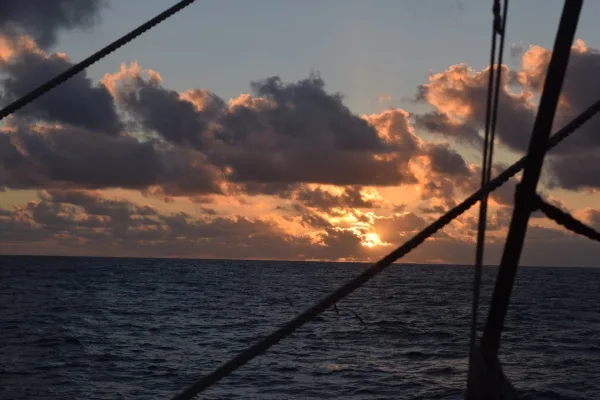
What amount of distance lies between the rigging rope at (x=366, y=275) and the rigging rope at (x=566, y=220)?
36 centimetres

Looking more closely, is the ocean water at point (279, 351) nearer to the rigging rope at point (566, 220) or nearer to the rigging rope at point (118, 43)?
the rigging rope at point (118, 43)

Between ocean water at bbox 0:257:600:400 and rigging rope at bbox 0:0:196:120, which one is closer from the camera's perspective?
rigging rope at bbox 0:0:196:120

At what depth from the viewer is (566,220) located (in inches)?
135

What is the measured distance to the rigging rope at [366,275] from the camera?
142 inches

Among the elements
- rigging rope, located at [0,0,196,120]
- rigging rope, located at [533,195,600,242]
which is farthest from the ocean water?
rigging rope, located at [533,195,600,242]

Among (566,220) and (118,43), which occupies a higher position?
(118,43)

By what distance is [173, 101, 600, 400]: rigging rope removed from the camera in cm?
360

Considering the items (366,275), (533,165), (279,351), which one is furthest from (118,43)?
(279,351)


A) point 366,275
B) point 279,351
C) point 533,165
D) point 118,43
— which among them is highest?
point 118,43

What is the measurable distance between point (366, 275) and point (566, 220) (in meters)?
0.97

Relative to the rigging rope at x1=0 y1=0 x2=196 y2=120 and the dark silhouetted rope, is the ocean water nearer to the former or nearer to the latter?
the rigging rope at x1=0 y1=0 x2=196 y2=120

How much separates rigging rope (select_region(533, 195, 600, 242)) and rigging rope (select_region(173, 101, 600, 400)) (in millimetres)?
358

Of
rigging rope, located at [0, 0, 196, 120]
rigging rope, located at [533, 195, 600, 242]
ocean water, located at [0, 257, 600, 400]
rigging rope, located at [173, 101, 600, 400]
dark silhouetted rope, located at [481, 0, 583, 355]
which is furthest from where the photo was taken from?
ocean water, located at [0, 257, 600, 400]

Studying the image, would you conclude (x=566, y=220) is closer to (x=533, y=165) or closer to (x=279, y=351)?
(x=533, y=165)
